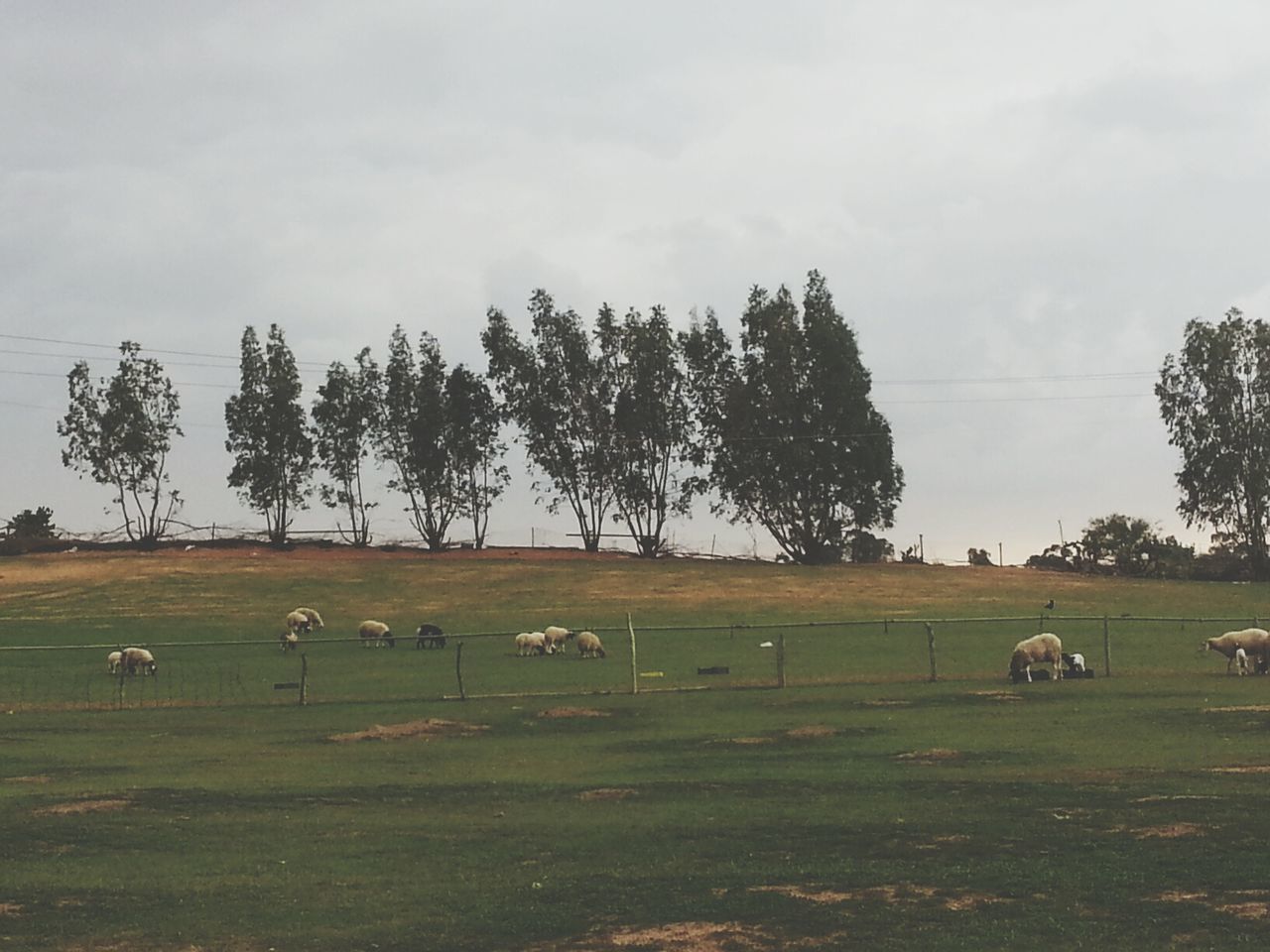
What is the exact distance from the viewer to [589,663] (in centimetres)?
5359

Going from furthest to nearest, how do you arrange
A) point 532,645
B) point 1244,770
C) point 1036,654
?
point 532,645
point 1036,654
point 1244,770

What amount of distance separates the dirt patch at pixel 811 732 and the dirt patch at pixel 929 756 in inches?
140

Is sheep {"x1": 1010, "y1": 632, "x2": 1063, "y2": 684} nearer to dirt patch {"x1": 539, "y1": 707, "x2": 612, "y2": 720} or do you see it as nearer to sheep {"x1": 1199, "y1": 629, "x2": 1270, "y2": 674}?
sheep {"x1": 1199, "y1": 629, "x2": 1270, "y2": 674}

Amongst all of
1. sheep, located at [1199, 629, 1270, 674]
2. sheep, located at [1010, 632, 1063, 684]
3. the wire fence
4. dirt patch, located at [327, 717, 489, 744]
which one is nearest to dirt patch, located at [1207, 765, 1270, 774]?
dirt patch, located at [327, 717, 489, 744]

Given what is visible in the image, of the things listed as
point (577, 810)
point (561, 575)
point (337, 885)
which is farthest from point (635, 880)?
point (561, 575)

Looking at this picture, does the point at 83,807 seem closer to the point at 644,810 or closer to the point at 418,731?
the point at 644,810

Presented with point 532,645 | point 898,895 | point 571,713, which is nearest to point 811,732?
point 571,713

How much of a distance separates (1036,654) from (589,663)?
55.4 feet

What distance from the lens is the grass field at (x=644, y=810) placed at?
14.6 m

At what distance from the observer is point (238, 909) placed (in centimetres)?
1566

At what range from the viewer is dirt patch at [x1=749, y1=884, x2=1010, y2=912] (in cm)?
1494

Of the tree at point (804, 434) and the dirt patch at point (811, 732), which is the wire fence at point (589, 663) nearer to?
the dirt patch at point (811, 732)

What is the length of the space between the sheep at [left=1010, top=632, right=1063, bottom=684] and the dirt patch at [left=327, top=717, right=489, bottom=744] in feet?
55.9

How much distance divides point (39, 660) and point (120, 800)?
3694 centimetres
